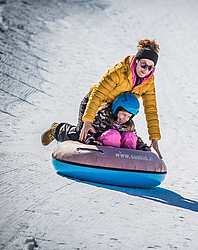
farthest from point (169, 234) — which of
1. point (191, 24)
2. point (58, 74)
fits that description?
point (191, 24)

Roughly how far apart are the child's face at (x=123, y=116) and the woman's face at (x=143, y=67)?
38 centimetres

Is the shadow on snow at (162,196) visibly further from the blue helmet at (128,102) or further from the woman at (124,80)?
the blue helmet at (128,102)

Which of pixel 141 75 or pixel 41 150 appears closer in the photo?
pixel 141 75

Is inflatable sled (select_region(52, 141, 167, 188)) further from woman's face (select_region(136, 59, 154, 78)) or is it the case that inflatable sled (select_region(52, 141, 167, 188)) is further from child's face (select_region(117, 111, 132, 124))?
woman's face (select_region(136, 59, 154, 78))

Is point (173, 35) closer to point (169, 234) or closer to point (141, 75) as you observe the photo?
point (141, 75)

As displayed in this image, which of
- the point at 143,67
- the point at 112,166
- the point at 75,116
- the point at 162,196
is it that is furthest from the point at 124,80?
the point at 75,116

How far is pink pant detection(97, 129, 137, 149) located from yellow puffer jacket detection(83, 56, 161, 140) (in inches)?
8.4

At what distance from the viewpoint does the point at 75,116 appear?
17.1 ft

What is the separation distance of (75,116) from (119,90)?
2.23 m

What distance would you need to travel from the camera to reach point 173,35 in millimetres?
10609

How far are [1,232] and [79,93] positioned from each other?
4.74 m

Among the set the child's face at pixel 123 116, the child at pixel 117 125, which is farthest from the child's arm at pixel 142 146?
the child's face at pixel 123 116

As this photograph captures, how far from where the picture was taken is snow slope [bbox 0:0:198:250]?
1.87 metres

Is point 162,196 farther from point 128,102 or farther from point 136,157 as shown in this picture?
point 128,102
